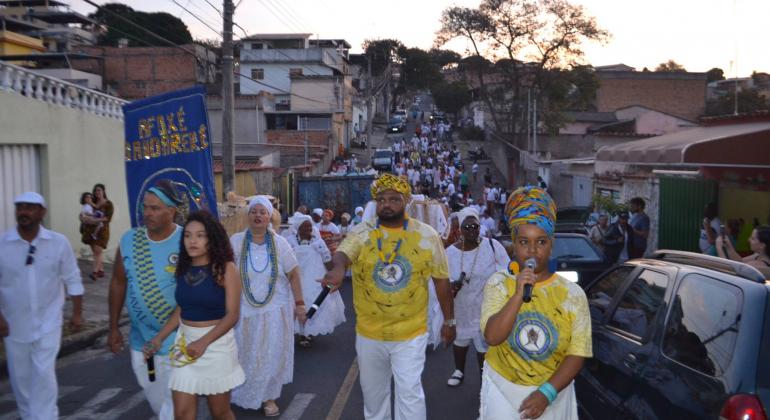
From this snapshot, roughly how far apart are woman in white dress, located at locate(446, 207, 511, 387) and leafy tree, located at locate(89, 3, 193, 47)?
54825 millimetres

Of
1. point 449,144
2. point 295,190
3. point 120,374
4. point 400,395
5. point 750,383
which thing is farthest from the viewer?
point 449,144

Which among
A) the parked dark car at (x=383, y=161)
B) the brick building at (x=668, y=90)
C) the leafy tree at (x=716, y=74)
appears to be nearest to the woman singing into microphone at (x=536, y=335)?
the parked dark car at (x=383, y=161)

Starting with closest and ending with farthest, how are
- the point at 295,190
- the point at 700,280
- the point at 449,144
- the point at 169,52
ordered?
the point at 700,280, the point at 295,190, the point at 169,52, the point at 449,144

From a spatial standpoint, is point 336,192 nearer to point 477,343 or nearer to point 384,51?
point 477,343

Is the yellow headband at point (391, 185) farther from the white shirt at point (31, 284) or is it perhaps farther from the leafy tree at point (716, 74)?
the leafy tree at point (716, 74)

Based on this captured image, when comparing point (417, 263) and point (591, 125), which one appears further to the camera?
point (591, 125)

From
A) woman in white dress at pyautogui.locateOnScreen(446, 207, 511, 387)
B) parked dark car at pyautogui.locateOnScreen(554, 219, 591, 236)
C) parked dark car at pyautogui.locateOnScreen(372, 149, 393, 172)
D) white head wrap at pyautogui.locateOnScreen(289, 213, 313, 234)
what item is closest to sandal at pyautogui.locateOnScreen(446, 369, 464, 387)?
woman in white dress at pyautogui.locateOnScreen(446, 207, 511, 387)

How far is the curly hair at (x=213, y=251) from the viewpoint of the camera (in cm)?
471

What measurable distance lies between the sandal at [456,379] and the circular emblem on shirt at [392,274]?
109 inches

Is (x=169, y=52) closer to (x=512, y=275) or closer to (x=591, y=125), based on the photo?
(x=591, y=125)

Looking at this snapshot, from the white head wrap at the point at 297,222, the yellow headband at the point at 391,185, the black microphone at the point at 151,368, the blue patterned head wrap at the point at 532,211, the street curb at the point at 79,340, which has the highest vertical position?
the yellow headband at the point at 391,185

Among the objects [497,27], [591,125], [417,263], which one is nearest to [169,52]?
[497,27]

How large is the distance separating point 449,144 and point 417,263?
5359 centimetres

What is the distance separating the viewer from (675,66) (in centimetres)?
8356
